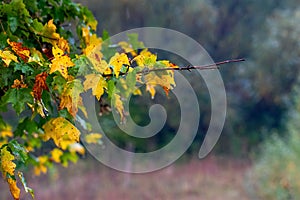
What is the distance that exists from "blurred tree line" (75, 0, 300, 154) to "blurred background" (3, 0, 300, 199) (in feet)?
0.05

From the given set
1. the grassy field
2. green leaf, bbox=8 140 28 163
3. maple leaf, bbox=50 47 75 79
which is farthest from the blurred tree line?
maple leaf, bbox=50 47 75 79

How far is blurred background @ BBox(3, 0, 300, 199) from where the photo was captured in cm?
708

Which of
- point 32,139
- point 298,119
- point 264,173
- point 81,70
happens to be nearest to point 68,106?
point 81,70

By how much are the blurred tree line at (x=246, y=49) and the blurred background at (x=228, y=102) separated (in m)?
0.02

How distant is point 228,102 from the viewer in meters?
8.06

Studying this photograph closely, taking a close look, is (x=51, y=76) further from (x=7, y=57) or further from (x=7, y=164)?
(x=7, y=164)

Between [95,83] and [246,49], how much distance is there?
7.30 m

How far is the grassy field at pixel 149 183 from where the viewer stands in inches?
280

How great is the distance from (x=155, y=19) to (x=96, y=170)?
272 centimetres

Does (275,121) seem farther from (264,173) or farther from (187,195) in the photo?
(264,173)

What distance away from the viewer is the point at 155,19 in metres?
7.05


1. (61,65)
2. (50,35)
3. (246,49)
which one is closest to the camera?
(61,65)

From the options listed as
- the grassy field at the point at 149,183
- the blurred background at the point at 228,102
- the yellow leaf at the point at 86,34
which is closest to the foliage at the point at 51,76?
the yellow leaf at the point at 86,34

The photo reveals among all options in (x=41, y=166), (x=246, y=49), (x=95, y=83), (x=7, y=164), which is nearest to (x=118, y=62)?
(x=95, y=83)
